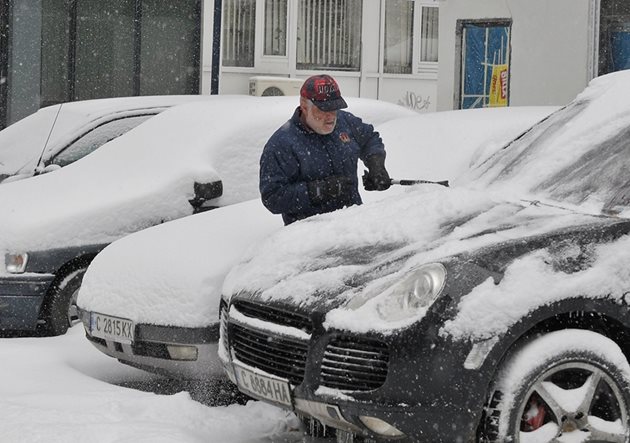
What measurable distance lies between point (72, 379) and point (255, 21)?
23566 millimetres

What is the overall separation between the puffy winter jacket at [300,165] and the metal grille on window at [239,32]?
2298 centimetres

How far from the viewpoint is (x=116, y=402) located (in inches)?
241

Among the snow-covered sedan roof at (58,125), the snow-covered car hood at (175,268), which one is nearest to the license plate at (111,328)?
the snow-covered car hood at (175,268)

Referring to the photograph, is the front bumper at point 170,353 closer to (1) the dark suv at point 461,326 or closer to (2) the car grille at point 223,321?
(2) the car grille at point 223,321

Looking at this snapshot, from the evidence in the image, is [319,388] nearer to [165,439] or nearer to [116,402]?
[165,439]

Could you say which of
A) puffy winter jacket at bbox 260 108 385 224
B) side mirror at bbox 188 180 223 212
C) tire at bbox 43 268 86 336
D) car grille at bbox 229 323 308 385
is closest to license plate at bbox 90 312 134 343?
puffy winter jacket at bbox 260 108 385 224

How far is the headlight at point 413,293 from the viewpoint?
4.59 metres

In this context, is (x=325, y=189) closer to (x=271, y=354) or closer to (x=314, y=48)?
(x=271, y=354)

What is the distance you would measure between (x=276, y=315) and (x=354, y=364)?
0.57 meters

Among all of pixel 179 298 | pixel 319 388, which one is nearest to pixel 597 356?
pixel 319 388

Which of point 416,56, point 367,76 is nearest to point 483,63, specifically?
point 367,76

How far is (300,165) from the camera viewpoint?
6.62 m

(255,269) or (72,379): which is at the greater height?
(255,269)

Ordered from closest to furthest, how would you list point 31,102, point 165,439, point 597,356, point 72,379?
point 597,356 → point 165,439 → point 72,379 → point 31,102
